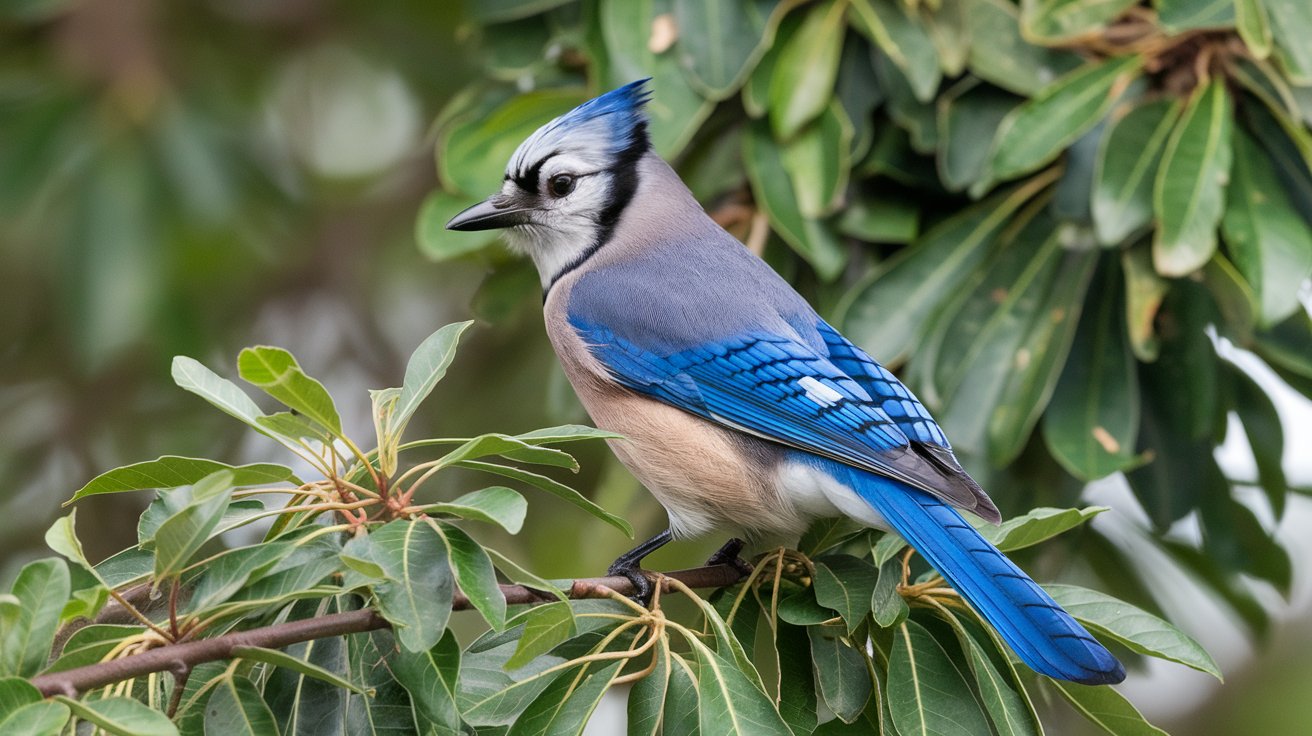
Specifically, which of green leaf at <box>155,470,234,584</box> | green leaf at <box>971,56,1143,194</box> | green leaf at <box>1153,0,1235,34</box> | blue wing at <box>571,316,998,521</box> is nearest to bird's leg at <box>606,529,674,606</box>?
blue wing at <box>571,316,998,521</box>

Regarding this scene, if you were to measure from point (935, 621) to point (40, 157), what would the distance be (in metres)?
3.05

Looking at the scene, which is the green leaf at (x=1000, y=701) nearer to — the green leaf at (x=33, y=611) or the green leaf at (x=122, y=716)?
the green leaf at (x=122, y=716)

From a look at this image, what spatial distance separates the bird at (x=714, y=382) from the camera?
1815 mm

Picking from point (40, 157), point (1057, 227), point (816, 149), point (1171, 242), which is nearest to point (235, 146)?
point (40, 157)

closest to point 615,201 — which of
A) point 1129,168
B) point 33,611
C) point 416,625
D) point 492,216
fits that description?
point 492,216

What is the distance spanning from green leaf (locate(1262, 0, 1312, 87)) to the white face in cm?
121

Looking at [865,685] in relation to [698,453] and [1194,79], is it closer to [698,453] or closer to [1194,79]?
[698,453]

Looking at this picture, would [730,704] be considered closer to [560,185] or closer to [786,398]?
[786,398]

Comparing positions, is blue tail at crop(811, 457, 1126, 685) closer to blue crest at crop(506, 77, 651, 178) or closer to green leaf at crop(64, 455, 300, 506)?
green leaf at crop(64, 455, 300, 506)

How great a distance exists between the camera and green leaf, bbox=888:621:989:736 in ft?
5.34

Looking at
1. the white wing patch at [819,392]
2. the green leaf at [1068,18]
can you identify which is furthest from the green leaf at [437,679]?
the green leaf at [1068,18]

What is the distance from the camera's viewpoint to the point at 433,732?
152 centimetres

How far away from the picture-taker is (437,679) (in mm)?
1438

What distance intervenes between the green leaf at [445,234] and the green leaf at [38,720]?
1.59m
